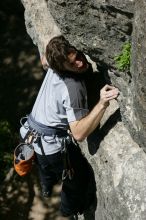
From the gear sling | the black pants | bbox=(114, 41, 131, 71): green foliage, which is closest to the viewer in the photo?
bbox=(114, 41, 131, 71): green foliage

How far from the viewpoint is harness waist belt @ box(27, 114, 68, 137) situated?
5.57 meters

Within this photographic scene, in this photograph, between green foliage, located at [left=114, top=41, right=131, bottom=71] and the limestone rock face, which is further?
green foliage, located at [left=114, top=41, right=131, bottom=71]

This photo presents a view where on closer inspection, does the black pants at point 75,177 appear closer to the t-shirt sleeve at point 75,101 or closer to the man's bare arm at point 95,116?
the man's bare arm at point 95,116

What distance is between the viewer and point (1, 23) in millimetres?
10469

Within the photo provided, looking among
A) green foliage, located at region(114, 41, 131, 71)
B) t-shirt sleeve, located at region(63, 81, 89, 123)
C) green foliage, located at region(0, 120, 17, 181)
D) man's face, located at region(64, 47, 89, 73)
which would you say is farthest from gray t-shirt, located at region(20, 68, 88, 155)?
green foliage, located at region(0, 120, 17, 181)

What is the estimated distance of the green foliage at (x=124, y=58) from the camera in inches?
180

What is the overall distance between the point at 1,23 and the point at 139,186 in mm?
6345

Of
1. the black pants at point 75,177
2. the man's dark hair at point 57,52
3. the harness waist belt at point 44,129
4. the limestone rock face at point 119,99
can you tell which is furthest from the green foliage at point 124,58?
the black pants at point 75,177

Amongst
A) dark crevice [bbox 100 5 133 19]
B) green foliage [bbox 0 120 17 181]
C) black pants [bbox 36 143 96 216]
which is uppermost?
dark crevice [bbox 100 5 133 19]

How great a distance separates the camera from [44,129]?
18.4 feet

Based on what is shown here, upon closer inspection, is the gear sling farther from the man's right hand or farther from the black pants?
the man's right hand

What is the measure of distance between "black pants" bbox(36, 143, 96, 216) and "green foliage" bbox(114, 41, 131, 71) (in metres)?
1.43

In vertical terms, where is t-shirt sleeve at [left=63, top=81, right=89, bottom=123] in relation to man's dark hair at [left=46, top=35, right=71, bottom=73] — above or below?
below

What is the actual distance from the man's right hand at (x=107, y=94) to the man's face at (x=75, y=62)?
0.89ft
